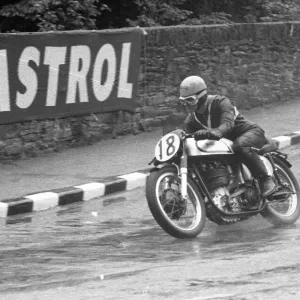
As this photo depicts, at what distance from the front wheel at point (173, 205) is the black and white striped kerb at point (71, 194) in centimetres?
250

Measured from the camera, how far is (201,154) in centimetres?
880

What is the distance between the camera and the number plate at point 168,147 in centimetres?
856

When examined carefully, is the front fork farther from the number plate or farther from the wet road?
the wet road

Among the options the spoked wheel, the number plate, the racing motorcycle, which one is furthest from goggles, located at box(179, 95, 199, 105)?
the spoked wheel

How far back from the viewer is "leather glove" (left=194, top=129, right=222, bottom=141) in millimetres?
8680

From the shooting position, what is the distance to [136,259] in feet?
25.1

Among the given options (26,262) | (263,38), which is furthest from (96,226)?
(263,38)

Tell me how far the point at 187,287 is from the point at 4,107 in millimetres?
7487

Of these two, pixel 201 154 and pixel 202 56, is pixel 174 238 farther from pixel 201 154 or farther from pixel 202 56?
pixel 202 56

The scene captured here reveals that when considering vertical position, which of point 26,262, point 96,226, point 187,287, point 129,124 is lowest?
point 129,124

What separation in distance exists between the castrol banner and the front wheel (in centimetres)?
519

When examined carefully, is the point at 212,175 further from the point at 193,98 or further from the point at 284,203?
the point at 284,203

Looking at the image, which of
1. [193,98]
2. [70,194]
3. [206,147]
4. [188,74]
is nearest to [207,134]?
[206,147]

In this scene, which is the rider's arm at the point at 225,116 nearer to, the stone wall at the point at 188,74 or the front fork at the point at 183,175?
the front fork at the point at 183,175
